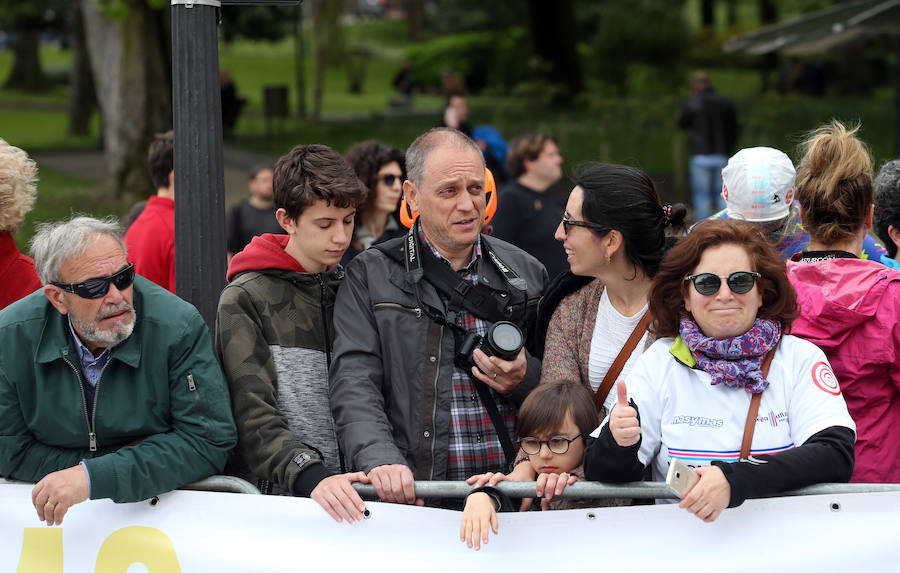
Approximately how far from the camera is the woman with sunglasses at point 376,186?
6688mm

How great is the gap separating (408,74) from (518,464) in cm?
3686

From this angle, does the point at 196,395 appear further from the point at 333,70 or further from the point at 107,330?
the point at 333,70

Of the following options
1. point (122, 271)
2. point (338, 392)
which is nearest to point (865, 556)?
point (338, 392)

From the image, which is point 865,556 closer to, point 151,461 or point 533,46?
point 151,461

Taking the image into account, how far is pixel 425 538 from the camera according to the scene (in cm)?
343

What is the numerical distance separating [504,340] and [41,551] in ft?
5.37

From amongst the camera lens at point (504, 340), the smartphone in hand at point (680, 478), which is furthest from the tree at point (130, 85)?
the smartphone in hand at point (680, 478)

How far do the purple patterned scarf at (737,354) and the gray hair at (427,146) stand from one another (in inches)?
42.0

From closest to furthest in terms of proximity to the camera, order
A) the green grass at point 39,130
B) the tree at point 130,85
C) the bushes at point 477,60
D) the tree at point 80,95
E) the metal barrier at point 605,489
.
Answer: the metal barrier at point 605,489
the tree at point 130,85
the green grass at point 39,130
the tree at point 80,95
the bushes at point 477,60

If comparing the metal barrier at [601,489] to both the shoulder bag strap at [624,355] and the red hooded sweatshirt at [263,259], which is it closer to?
the shoulder bag strap at [624,355]

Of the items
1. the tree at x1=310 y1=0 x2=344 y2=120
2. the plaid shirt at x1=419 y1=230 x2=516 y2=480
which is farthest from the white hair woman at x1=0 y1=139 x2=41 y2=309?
the tree at x1=310 y1=0 x2=344 y2=120

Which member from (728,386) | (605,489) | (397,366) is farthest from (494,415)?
(728,386)

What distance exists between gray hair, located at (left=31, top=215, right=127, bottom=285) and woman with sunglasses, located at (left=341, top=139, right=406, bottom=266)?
2.99 metres

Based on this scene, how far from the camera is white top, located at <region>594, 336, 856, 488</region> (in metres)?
3.37
